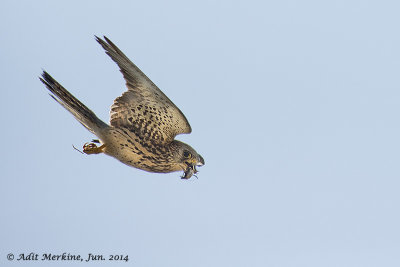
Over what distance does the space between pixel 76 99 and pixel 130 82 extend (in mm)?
862

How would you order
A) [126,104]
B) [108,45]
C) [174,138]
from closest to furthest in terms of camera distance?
[108,45], [126,104], [174,138]

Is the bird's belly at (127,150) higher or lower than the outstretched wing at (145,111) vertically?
lower

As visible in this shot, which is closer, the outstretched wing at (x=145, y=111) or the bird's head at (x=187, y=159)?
the outstretched wing at (x=145, y=111)

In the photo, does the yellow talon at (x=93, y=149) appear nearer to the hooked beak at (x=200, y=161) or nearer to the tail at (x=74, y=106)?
the tail at (x=74, y=106)

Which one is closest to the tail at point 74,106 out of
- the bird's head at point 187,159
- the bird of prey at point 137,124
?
the bird of prey at point 137,124

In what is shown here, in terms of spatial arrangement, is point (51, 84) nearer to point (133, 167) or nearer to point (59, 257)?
point (133, 167)

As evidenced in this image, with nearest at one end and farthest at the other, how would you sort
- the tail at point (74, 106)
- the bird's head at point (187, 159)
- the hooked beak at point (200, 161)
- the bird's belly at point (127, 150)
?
the tail at point (74, 106), the bird's belly at point (127, 150), the bird's head at point (187, 159), the hooked beak at point (200, 161)

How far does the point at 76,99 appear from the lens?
9.41 meters

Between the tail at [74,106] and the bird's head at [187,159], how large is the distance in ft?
4.20

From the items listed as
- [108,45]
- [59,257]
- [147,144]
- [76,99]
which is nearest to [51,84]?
[76,99]

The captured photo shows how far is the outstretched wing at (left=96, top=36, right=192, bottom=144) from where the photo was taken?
30.8 ft

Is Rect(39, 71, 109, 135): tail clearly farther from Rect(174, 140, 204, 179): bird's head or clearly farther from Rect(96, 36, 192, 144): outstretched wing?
Rect(174, 140, 204, 179): bird's head

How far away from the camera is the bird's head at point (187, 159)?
1023 centimetres

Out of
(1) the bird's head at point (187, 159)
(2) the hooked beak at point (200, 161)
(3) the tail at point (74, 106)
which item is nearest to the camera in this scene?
(3) the tail at point (74, 106)
